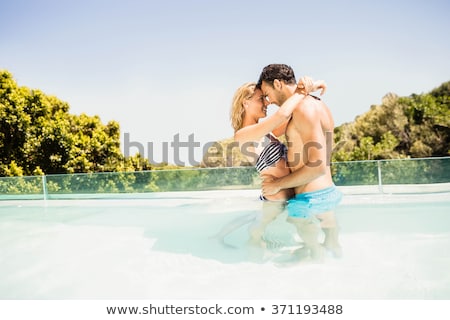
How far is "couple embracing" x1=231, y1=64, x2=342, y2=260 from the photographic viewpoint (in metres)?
2.57

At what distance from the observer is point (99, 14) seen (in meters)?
12.2

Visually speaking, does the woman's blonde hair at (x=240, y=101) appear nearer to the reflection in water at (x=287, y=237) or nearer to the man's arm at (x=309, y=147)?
the man's arm at (x=309, y=147)

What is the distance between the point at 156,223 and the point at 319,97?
3.18 metres

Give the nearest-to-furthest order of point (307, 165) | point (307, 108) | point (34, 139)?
point (307, 108), point (307, 165), point (34, 139)

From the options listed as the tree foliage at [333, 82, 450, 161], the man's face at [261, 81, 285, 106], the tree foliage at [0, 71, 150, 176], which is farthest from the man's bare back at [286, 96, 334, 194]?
the tree foliage at [333, 82, 450, 161]

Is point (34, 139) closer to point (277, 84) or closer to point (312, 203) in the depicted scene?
point (277, 84)

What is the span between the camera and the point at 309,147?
8.49ft

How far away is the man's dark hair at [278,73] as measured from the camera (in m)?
2.73

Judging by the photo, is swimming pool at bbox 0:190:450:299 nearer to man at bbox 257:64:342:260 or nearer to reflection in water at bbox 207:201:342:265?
reflection in water at bbox 207:201:342:265

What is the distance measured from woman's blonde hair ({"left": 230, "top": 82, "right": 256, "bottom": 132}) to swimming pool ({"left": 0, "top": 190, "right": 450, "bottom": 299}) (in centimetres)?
95

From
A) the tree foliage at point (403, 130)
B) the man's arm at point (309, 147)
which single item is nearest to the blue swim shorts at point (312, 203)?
the man's arm at point (309, 147)

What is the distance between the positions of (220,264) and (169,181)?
6.03 metres

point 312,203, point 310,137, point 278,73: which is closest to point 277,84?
point 278,73

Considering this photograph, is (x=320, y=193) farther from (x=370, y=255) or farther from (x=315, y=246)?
(x=370, y=255)
